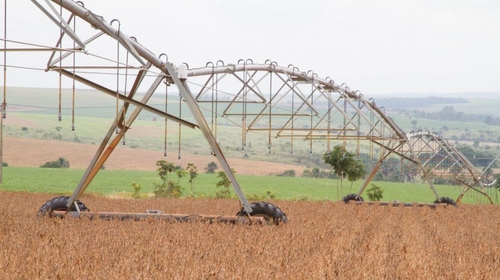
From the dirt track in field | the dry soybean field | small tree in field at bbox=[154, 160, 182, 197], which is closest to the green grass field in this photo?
the dirt track in field

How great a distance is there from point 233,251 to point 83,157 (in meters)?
53.8

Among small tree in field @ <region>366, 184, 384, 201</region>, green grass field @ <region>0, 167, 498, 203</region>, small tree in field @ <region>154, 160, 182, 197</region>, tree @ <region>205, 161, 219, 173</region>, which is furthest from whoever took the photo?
tree @ <region>205, 161, 219, 173</region>

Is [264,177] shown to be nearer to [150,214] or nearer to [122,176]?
[122,176]

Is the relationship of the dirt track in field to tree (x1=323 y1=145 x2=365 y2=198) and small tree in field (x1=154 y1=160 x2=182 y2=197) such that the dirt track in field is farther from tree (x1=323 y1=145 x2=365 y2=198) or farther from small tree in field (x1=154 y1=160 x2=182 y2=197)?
tree (x1=323 y1=145 x2=365 y2=198)

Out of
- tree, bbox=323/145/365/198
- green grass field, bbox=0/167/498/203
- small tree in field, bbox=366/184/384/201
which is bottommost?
green grass field, bbox=0/167/498/203

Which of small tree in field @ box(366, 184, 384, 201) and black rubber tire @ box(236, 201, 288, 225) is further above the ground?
black rubber tire @ box(236, 201, 288, 225)

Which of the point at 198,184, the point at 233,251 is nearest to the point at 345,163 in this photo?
the point at 198,184

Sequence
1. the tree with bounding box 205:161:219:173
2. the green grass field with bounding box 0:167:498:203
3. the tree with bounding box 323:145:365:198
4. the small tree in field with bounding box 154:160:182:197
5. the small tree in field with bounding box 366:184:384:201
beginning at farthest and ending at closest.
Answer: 1. the tree with bounding box 205:161:219:173
2. the green grass field with bounding box 0:167:498:203
3. the small tree in field with bounding box 366:184:384:201
4. the tree with bounding box 323:145:365:198
5. the small tree in field with bounding box 154:160:182:197

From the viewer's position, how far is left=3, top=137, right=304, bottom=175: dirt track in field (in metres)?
59.2

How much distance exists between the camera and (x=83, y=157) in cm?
6050

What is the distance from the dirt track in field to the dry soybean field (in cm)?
4711

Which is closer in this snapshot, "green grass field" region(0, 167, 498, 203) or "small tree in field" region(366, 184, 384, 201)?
"small tree in field" region(366, 184, 384, 201)

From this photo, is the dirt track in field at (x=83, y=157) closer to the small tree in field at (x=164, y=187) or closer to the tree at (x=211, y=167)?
the tree at (x=211, y=167)

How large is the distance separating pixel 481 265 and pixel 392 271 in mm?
1522
